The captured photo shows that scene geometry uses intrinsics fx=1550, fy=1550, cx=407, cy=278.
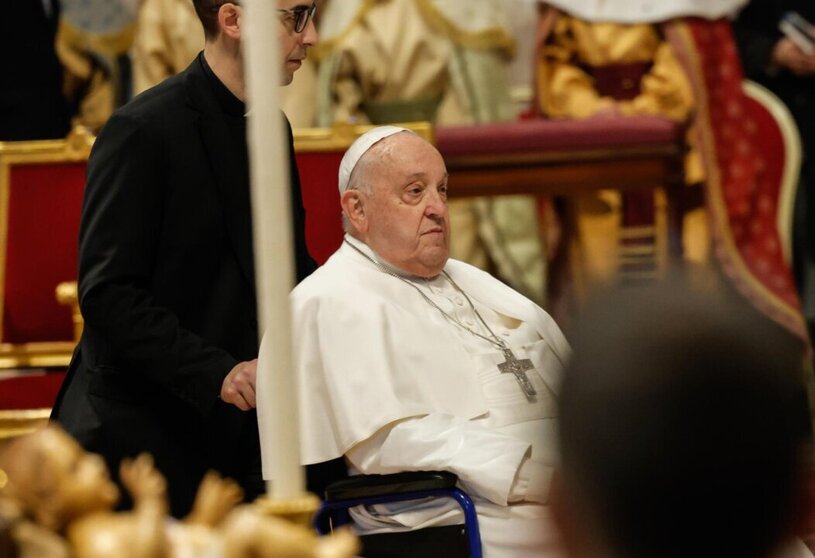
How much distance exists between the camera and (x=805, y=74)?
717 cm

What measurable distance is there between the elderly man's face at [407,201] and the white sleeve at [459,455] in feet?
1.50

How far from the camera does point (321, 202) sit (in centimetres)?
412

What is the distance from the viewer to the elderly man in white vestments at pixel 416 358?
304 centimetres

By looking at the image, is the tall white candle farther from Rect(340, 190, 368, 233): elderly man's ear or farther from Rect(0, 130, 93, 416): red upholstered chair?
Rect(0, 130, 93, 416): red upholstered chair

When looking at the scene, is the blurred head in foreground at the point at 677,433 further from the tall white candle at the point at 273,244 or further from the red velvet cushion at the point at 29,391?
the red velvet cushion at the point at 29,391

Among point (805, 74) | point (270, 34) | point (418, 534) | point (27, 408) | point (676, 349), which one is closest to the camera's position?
point (676, 349)

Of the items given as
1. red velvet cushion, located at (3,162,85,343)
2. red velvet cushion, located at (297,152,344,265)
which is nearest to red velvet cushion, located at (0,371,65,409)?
red velvet cushion, located at (3,162,85,343)

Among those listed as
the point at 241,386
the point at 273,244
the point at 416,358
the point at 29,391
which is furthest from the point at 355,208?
the point at 273,244

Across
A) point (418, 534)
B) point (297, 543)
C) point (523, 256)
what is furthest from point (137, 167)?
point (523, 256)

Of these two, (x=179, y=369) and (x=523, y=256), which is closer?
(x=179, y=369)

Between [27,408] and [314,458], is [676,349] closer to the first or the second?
[314,458]

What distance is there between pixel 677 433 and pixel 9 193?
381 centimetres

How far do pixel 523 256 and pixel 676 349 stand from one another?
245 inches

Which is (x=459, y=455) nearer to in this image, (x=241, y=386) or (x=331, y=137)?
(x=241, y=386)
